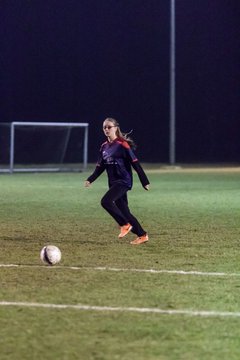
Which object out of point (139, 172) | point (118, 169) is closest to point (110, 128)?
point (118, 169)

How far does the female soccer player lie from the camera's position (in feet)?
39.1

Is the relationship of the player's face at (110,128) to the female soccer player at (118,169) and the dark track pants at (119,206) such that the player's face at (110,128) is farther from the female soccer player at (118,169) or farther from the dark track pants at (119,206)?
the dark track pants at (119,206)

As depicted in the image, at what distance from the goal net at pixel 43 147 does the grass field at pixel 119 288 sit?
18392 millimetres

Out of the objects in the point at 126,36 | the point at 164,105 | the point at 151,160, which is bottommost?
the point at 151,160

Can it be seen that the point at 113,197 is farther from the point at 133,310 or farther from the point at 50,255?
the point at 133,310

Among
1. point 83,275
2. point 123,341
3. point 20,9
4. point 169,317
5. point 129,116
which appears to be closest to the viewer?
point 123,341

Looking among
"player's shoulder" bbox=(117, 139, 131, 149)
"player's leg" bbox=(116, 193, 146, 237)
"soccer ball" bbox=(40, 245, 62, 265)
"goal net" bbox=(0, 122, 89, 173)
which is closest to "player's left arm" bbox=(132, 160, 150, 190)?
"player's shoulder" bbox=(117, 139, 131, 149)

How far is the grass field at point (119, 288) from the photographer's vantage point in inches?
245

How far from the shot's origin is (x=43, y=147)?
3678 centimetres

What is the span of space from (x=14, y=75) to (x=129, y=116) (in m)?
6.38

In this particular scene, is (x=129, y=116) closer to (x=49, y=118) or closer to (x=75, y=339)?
(x=49, y=118)

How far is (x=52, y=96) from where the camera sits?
42875 mm

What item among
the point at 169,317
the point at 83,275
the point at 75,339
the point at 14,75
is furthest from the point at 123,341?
the point at 14,75

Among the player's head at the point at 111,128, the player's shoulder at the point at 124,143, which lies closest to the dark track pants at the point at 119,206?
the player's shoulder at the point at 124,143
